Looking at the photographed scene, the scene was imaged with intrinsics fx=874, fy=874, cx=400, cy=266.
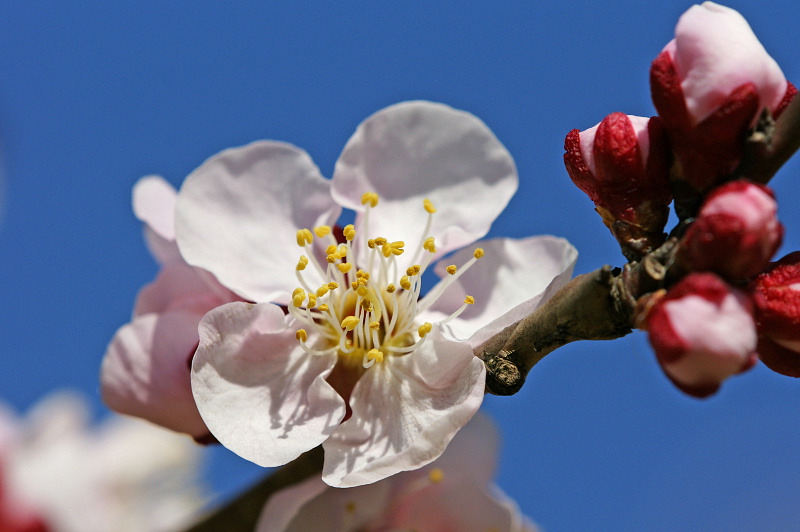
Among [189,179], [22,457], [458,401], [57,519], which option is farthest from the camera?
[22,457]

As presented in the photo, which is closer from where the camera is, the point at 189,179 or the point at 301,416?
the point at 301,416

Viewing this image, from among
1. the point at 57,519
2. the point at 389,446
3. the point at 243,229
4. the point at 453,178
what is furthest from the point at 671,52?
the point at 57,519

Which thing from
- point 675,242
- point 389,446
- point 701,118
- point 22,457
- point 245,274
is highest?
point 701,118

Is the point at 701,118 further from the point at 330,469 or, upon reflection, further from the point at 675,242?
the point at 330,469

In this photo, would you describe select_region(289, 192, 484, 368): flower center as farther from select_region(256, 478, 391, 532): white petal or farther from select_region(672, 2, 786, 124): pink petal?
select_region(672, 2, 786, 124): pink petal

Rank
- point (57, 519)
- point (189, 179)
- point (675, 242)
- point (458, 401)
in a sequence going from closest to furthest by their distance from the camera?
point (675, 242) → point (458, 401) → point (189, 179) → point (57, 519)

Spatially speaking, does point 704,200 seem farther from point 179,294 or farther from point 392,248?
point 179,294

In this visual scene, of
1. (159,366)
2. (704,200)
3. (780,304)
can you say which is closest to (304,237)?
(159,366)
